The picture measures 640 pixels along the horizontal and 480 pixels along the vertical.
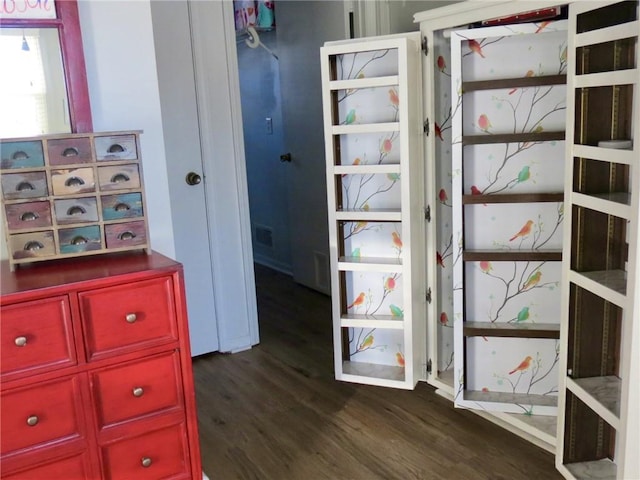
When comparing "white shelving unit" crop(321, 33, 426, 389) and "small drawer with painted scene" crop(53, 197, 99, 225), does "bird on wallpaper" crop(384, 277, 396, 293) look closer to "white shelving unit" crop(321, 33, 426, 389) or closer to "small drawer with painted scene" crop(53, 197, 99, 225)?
"white shelving unit" crop(321, 33, 426, 389)

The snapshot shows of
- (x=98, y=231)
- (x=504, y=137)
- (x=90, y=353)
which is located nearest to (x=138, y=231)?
(x=98, y=231)

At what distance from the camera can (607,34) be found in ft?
5.68

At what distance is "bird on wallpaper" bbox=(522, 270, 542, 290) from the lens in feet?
8.12

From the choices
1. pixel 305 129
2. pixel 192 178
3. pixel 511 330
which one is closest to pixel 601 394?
pixel 511 330

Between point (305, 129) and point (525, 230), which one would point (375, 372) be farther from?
point (305, 129)

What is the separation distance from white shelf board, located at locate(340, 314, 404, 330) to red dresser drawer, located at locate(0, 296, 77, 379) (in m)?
1.46

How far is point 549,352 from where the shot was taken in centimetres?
250

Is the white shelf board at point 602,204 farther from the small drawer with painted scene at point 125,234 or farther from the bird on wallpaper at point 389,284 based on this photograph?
the small drawer with painted scene at point 125,234

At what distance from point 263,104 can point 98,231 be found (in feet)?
10.7

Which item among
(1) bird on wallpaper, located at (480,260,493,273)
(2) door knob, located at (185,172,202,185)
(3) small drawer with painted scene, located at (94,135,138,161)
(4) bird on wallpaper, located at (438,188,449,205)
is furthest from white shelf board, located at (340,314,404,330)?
(3) small drawer with painted scene, located at (94,135,138,161)

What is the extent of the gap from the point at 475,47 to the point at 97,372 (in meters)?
1.82

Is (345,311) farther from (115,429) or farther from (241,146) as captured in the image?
(115,429)

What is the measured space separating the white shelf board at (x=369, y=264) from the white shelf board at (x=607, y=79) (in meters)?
1.17

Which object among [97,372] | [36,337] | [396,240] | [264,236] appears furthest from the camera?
[264,236]
